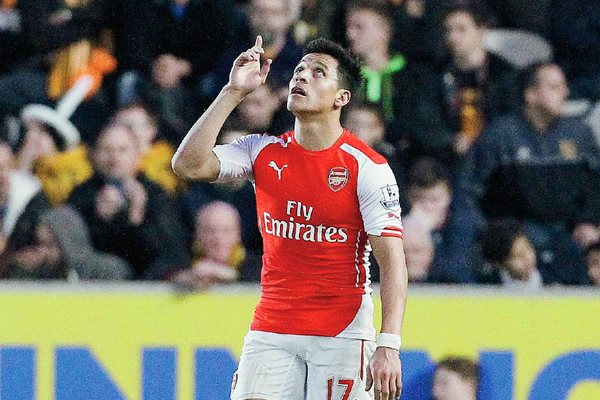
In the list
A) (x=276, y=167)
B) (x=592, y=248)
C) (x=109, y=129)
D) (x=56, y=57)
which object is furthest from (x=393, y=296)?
(x=56, y=57)

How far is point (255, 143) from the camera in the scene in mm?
4871

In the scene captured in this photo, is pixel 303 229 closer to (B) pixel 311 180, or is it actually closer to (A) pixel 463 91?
(B) pixel 311 180

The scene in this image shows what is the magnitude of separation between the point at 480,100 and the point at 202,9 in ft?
5.87

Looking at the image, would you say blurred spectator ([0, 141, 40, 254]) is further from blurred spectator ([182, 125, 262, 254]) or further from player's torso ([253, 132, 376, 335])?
player's torso ([253, 132, 376, 335])

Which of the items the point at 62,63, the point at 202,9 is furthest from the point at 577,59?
the point at 62,63

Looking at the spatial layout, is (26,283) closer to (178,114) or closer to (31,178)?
(31,178)

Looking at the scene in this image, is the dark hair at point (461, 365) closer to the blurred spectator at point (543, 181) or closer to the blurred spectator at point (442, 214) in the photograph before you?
the blurred spectator at point (442, 214)

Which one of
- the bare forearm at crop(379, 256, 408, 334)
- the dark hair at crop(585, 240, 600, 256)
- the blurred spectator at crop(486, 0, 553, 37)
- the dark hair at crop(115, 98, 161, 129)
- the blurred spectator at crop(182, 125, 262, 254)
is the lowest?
the bare forearm at crop(379, 256, 408, 334)

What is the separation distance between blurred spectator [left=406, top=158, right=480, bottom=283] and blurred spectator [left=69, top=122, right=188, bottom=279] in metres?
1.37

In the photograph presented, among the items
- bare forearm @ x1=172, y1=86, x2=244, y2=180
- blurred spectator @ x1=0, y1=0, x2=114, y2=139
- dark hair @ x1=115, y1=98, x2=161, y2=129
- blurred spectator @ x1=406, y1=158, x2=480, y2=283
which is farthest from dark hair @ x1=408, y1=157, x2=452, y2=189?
bare forearm @ x1=172, y1=86, x2=244, y2=180

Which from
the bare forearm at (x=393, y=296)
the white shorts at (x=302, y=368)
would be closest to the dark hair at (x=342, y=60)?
the bare forearm at (x=393, y=296)

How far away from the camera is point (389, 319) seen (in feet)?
14.6

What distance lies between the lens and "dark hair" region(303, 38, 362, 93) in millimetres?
4805

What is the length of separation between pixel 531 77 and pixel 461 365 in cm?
200
